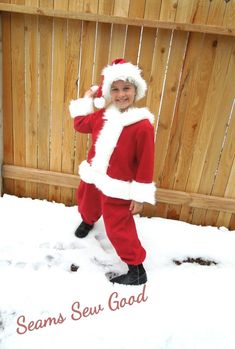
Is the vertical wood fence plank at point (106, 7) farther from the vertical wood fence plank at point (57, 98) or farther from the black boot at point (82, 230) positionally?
the black boot at point (82, 230)

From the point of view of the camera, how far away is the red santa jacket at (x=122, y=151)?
182 cm

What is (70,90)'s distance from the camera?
98.3 inches

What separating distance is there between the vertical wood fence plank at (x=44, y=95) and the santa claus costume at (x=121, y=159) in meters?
0.55

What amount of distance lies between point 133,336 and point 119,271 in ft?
1.68

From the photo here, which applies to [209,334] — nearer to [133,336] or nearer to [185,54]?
[133,336]

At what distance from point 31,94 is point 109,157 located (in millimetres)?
1086

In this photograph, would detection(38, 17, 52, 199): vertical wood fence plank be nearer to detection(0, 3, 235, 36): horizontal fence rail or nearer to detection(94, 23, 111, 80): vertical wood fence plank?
detection(0, 3, 235, 36): horizontal fence rail

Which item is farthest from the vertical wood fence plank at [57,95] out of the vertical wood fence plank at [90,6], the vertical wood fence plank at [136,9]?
the vertical wood fence plank at [136,9]

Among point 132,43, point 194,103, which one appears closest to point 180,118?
point 194,103

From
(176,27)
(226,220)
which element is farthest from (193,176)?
(176,27)

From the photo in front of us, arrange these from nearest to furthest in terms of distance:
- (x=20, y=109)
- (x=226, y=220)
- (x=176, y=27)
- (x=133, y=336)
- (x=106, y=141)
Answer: (x=133, y=336) → (x=106, y=141) → (x=176, y=27) → (x=20, y=109) → (x=226, y=220)

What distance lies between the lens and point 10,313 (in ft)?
5.96

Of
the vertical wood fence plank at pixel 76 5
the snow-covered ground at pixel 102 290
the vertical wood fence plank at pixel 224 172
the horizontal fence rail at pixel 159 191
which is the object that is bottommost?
the snow-covered ground at pixel 102 290

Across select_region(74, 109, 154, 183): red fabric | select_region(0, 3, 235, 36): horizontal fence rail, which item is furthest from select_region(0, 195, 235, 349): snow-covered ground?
select_region(0, 3, 235, 36): horizontal fence rail
